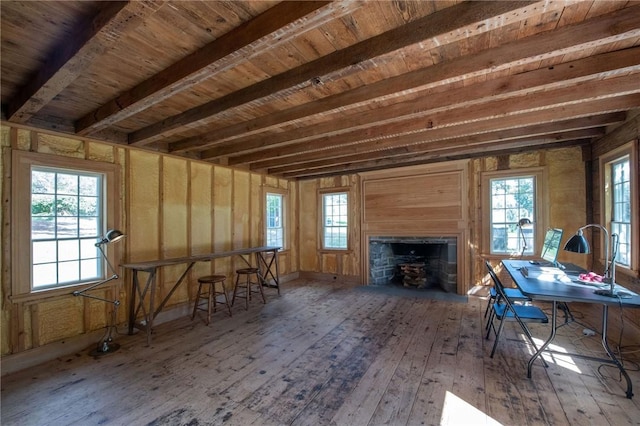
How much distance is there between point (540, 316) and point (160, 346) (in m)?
4.20

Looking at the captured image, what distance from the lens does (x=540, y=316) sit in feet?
8.98

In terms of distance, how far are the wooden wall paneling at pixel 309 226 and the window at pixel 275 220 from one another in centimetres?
62

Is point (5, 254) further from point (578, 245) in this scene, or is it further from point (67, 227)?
point (578, 245)

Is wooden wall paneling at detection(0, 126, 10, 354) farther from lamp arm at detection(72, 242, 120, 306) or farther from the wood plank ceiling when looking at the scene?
lamp arm at detection(72, 242, 120, 306)

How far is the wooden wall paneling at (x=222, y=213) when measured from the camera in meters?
4.85

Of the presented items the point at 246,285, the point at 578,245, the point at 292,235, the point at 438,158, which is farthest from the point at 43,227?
the point at 438,158

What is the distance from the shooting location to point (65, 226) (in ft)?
10.3

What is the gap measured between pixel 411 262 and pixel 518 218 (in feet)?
7.42

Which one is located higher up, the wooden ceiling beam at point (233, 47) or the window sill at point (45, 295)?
the wooden ceiling beam at point (233, 47)

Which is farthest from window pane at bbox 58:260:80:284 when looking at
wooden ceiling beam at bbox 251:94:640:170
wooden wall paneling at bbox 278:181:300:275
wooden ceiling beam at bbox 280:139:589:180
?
wooden ceiling beam at bbox 280:139:589:180

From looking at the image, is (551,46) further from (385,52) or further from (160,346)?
(160,346)

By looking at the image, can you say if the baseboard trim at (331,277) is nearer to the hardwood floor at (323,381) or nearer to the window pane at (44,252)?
the hardwood floor at (323,381)

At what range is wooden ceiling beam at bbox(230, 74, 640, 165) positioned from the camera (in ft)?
7.55

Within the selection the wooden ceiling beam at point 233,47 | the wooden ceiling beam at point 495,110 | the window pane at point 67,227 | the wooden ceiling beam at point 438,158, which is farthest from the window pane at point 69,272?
the wooden ceiling beam at point 438,158
